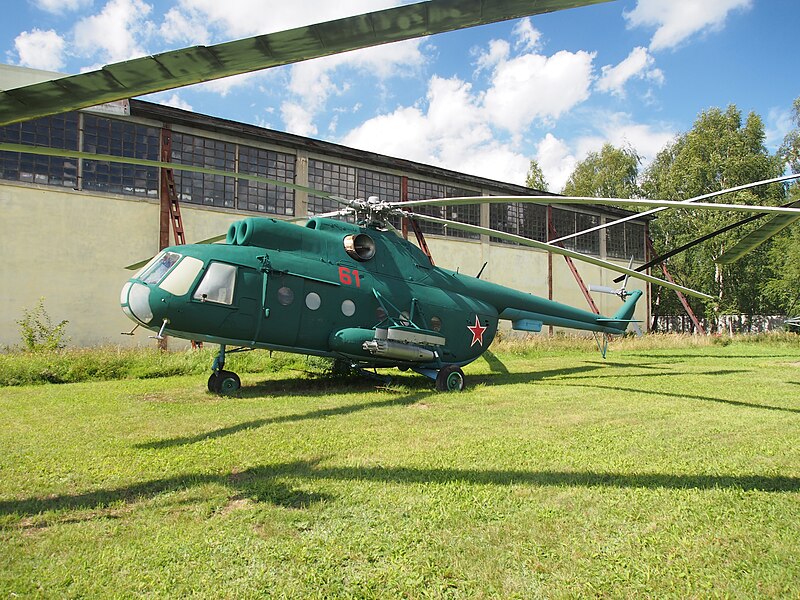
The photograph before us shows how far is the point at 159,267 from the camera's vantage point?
27.1 ft

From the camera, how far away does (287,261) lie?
30.0 feet

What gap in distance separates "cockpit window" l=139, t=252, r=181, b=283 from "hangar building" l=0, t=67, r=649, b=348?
847cm

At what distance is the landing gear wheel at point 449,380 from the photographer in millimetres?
10062

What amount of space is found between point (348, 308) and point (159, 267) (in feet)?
11.0

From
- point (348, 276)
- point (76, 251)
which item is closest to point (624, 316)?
point (348, 276)

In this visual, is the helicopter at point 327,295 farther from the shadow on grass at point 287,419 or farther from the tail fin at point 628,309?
the tail fin at point 628,309

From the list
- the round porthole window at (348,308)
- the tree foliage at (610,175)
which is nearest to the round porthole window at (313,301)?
the round porthole window at (348,308)

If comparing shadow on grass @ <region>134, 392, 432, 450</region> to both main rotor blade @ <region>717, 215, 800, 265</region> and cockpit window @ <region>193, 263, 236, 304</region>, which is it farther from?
main rotor blade @ <region>717, 215, 800, 265</region>

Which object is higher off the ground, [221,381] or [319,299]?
[319,299]

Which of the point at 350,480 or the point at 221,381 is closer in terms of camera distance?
the point at 350,480

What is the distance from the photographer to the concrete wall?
14.9 metres

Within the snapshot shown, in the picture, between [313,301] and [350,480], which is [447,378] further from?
[350,480]

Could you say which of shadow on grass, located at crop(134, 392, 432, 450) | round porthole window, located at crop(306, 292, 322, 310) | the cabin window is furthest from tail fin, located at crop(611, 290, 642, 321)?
the cabin window

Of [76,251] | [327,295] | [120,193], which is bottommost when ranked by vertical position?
[327,295]
